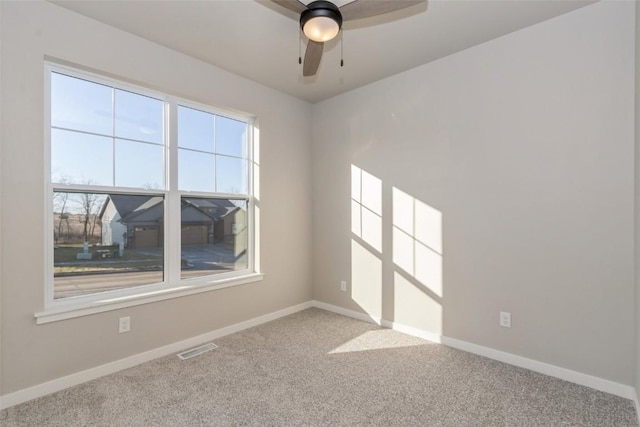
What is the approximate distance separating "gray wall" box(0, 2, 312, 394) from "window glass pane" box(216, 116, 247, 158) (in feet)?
0.65

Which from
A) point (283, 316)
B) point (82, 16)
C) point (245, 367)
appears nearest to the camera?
point (82, 16)

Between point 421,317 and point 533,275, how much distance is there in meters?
1.08

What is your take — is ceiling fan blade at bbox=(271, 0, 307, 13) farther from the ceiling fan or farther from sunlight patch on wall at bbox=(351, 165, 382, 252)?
sunlight patch on wall at bbox=(351, 165, 382, 252)

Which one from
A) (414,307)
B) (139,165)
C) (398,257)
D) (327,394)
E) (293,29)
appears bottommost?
(327,394)

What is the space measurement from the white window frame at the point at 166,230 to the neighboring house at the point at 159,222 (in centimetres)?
6

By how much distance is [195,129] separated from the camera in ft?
10.5

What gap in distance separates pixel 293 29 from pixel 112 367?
9.81 feet

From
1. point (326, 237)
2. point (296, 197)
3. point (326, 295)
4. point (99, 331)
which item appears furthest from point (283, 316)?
point (99, 331)

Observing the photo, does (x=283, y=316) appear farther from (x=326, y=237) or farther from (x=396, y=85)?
(x=396, y=85)

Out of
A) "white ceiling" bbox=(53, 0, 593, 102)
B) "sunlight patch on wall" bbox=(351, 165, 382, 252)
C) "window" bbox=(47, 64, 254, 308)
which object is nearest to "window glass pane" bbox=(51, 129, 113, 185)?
"window" bbox=(47, 64, 254, 308)

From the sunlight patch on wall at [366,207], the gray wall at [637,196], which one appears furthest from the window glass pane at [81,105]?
the gray wall at [637,196]

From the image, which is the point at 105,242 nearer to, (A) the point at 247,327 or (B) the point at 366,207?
(A) the point at 247,327

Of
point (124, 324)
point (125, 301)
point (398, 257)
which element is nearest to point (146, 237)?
point (125, 301)

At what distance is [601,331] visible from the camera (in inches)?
88.1
